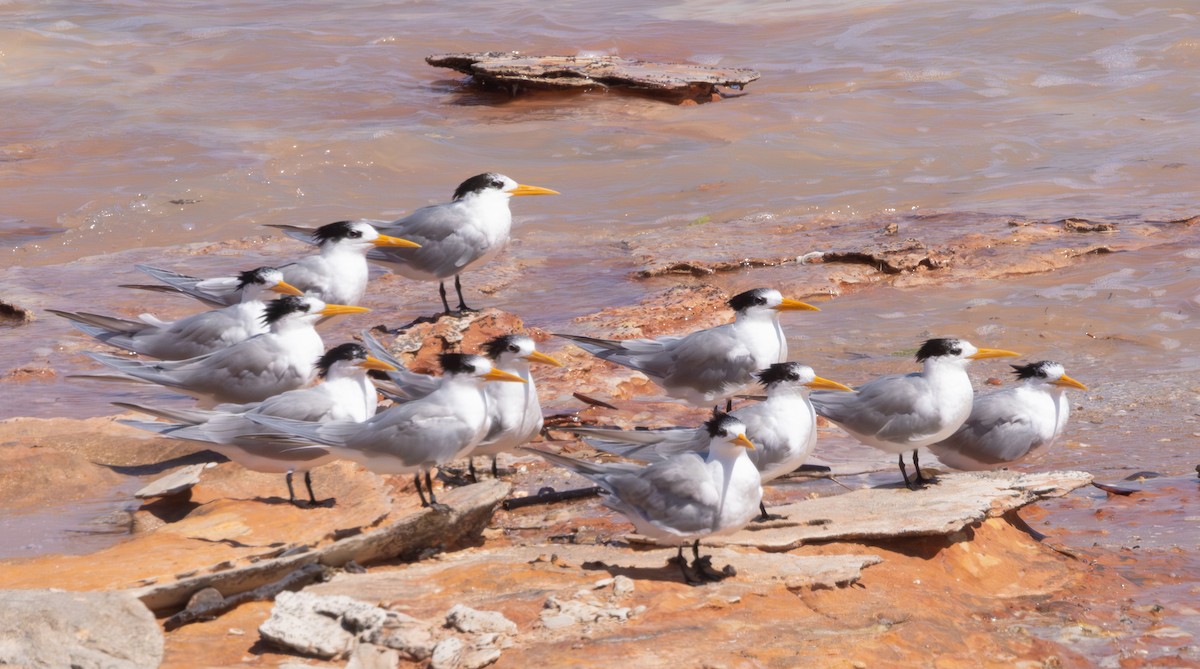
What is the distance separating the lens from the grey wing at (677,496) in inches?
223

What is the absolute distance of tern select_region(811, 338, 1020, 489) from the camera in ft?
23.0

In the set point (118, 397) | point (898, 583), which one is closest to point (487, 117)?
point (118, 397)

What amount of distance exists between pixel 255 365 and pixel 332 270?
1.53m

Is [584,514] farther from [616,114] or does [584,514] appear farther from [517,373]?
[616,114]

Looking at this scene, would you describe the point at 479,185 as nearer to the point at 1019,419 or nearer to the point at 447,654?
the point at 1019,419

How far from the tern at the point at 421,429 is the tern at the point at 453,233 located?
318 cm

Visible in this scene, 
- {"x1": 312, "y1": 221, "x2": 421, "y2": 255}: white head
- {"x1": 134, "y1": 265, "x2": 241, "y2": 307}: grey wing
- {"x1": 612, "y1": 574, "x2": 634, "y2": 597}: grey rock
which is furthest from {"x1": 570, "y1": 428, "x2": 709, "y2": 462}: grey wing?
{"x1": 134, "y1": 265, "x2": 241, "y2": 307}: grey wing

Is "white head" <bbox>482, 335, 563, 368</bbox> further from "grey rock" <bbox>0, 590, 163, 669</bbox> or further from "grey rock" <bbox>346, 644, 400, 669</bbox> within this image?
"grey rock" <bbox>0, 590, 163, 669</bbox>

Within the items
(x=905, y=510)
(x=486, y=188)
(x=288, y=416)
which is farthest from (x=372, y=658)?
(x=486, y=188)

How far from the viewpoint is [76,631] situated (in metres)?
4.48

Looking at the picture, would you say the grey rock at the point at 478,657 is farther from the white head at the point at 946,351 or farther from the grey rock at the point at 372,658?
the white head at the point at 946,351

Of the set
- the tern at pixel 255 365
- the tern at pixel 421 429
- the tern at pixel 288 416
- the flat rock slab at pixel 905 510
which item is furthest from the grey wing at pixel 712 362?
the tern at pixel 255 365

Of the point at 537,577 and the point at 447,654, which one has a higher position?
the point at 447,654

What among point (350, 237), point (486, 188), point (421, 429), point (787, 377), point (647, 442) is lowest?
point (647, 442)
